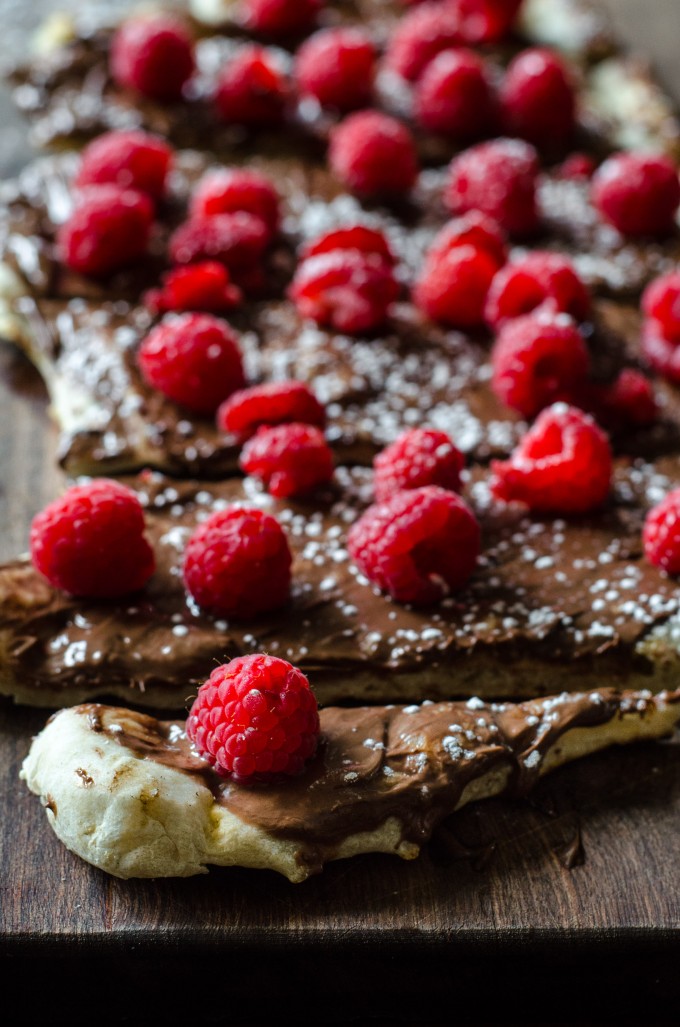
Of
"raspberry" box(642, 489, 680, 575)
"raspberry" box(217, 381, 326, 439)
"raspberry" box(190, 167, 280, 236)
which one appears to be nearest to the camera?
"raspberry" box(642, 489, 680, 575)

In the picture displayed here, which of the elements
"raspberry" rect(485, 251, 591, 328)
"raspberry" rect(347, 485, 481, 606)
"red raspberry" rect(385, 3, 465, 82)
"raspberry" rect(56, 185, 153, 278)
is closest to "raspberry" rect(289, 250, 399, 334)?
"raspberry" rect(485, 251, 591, 328)

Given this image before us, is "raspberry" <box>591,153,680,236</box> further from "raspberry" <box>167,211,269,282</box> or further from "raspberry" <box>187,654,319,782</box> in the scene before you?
"raspberry" <box>187,654,319,782</box>

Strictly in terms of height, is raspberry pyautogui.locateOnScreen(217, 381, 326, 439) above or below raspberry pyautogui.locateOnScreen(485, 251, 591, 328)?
below

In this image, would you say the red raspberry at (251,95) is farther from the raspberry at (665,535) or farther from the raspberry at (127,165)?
the raspberry at (665,535)

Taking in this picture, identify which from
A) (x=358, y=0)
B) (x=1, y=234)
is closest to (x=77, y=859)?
(x=1, y=234)

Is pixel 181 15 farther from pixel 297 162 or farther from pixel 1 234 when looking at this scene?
pixel 1 234

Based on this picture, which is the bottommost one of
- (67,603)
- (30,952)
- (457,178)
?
(30,952)

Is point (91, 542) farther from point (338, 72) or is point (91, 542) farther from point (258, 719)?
point (338, 72)
